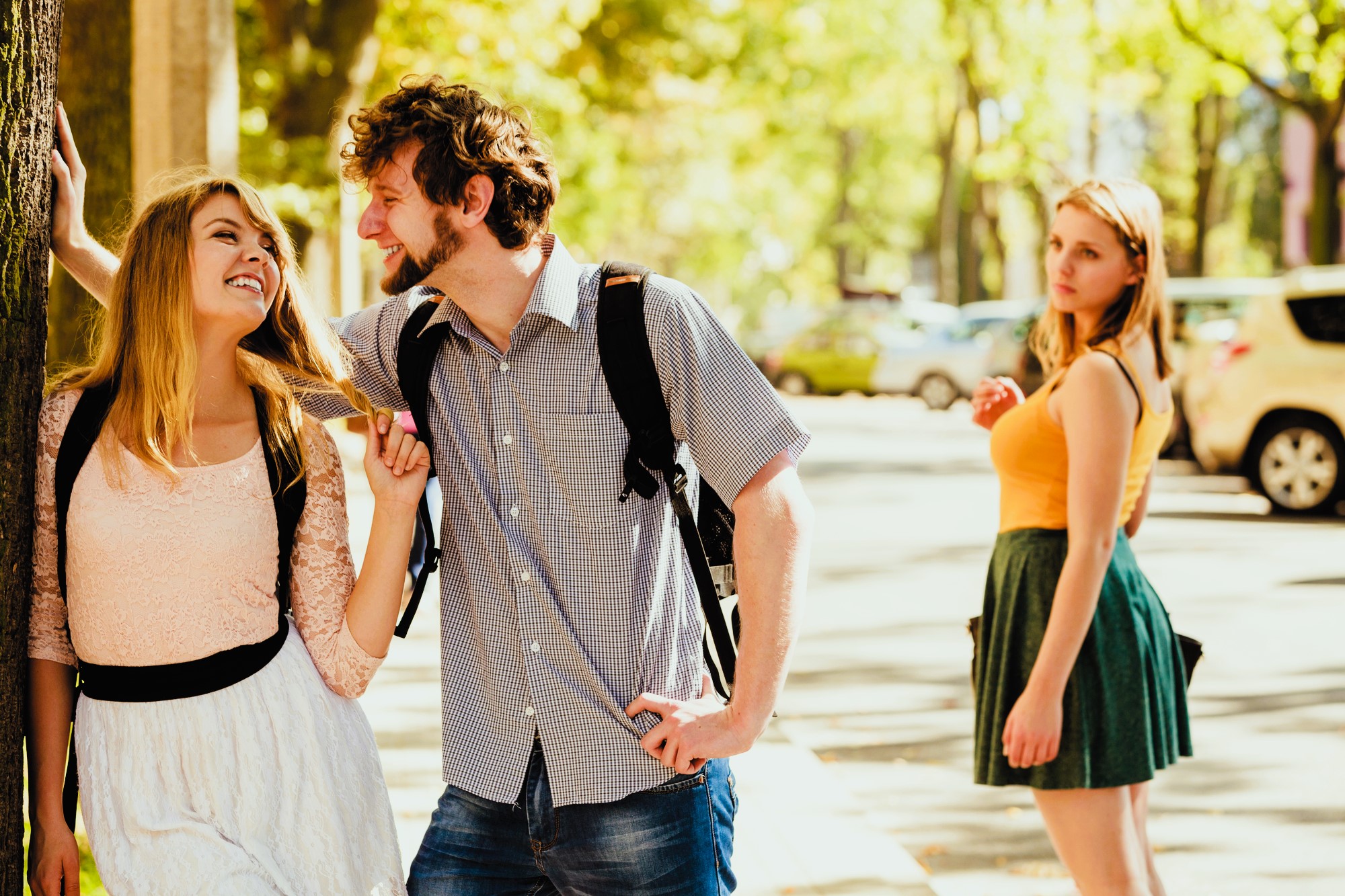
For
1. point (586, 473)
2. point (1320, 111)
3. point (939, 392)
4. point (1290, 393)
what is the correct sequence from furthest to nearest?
point (939, 392) → point (1320, 111) → point (1290, 393) → point (586, 473)

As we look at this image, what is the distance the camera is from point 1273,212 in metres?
59.6

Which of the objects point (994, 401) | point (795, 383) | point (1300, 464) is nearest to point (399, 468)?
point (994, 401)

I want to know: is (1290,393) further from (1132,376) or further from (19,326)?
(19,326)

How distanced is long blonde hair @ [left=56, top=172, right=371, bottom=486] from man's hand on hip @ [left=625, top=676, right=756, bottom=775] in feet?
2.42

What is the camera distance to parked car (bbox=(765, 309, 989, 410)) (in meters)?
27.9

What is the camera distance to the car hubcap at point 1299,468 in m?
13.2

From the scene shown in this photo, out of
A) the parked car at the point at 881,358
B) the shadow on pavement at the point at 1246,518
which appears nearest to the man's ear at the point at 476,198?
the shadow on pavement at the point at 1246,518

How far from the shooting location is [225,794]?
8.24 feet

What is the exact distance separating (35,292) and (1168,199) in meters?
55.5

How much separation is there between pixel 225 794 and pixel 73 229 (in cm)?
109

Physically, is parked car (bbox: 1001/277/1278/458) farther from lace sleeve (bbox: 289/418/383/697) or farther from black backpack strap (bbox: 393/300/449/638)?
lace sleeve (bbox: 289/418/383/697)

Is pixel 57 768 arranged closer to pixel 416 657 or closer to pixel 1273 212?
pixel 416 657

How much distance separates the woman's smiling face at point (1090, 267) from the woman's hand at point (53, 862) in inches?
92.0

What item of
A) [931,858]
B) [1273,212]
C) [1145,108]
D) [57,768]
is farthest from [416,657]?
[1273,212]
